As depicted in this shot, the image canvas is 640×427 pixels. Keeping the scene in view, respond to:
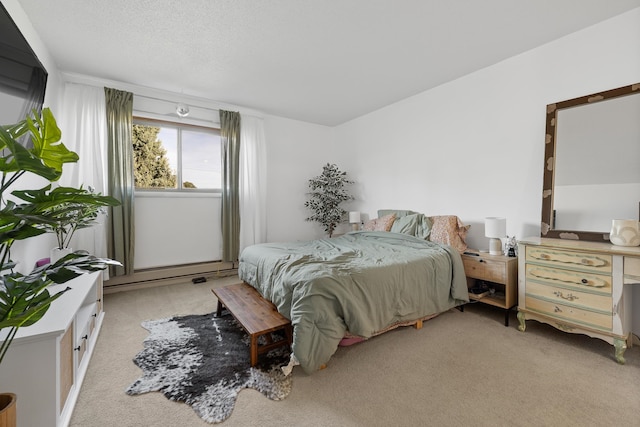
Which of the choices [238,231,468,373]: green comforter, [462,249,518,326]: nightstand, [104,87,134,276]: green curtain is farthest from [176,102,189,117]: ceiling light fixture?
[462,249,518,326]: nightstand

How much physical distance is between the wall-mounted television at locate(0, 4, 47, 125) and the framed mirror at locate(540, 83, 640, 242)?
3995mm

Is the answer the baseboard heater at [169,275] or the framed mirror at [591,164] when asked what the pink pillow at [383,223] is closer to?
the framed mirror at [591,164]


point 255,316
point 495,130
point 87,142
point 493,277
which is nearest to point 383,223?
point 493,277

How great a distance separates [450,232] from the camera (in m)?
3.06

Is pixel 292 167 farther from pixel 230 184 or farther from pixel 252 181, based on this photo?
pixel 230 184

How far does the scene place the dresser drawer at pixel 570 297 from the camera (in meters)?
2.00

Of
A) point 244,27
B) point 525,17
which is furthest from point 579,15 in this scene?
point 244,27

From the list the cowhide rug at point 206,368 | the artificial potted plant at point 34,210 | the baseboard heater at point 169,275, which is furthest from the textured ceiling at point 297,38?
the cowhide rug at point 206,368

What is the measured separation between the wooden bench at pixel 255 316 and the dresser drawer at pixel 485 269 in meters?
1.97

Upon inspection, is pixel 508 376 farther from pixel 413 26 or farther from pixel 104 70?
pixel 104 70

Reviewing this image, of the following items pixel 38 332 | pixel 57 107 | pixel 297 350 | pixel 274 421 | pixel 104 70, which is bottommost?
pixel 274 421

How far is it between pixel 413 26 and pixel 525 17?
0.89 meters

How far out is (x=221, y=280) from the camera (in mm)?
4055

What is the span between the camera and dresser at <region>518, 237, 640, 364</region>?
194 cm
